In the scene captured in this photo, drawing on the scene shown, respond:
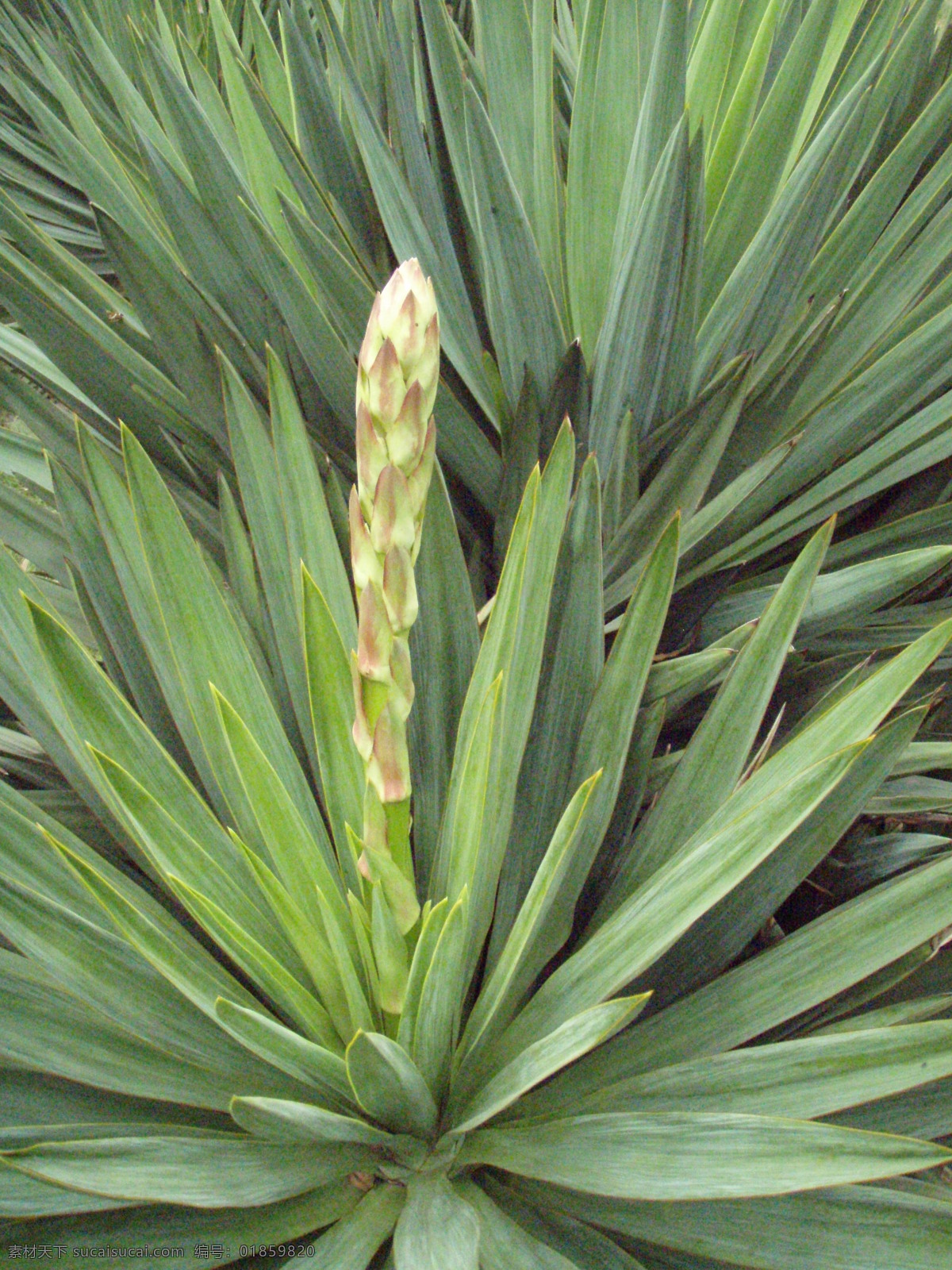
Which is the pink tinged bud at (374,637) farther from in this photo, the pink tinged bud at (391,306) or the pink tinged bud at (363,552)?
the pink tinged bud at (391,306)

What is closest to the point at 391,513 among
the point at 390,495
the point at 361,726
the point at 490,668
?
the point at 390,495

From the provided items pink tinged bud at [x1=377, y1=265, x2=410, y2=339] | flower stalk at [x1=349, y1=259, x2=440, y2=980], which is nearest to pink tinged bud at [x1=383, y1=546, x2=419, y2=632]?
flower stalk at [x1=349, y1=259, x2=440, y2=980]

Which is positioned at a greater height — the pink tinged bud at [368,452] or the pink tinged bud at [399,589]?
the pink tinged bud at [368,452]

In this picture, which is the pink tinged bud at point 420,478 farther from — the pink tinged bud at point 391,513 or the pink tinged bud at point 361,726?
the pink tinged bud at point 361,726

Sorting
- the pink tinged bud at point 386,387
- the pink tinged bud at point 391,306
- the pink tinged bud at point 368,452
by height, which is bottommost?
the pink tinged bud at point 368,452

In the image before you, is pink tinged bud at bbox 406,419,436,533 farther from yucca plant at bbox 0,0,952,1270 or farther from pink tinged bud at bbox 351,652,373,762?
pink tinged bud at bbox 351,652,373,762

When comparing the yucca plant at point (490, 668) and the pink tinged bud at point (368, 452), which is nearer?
the pink tinged bud at point (368, 452)

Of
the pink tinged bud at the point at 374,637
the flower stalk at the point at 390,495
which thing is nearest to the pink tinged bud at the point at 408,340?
the flower stalk at the point at 390,495
